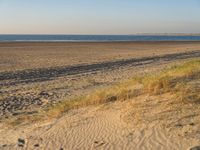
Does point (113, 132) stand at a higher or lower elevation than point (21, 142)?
higher

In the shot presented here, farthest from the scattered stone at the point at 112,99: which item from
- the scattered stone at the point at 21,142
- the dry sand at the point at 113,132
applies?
the scattered stone at the point at 21,142

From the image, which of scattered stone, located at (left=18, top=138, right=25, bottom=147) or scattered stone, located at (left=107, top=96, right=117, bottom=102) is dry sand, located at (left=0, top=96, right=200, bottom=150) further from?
scattered stone, located at (left=107, top=96, right=117, bottom=102)

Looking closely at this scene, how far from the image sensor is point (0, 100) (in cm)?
1153

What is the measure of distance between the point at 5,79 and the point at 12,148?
10558mm

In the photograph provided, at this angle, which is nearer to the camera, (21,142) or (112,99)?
(21,142)

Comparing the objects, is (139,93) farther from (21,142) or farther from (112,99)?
(21,142)

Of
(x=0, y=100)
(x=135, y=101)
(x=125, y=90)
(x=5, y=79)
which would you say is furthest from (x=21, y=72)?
(x=135, y=101)

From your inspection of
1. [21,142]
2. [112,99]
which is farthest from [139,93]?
[21,142]

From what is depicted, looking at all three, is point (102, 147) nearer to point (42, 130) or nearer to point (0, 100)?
point (42, 130)

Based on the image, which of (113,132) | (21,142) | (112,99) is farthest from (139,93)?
(21,142)

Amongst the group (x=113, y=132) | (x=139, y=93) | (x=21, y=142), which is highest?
(x=139, y=93)

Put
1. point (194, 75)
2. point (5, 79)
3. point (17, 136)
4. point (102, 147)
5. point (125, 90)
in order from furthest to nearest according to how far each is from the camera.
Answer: point (5, 79), point (194, 75), point (125, 90), point (17, 136), point (102, 147)

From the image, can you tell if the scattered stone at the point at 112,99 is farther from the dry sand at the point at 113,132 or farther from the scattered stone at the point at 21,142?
the scattered stone at the point at 21,142

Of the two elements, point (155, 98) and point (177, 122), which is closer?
point (177, 122)
